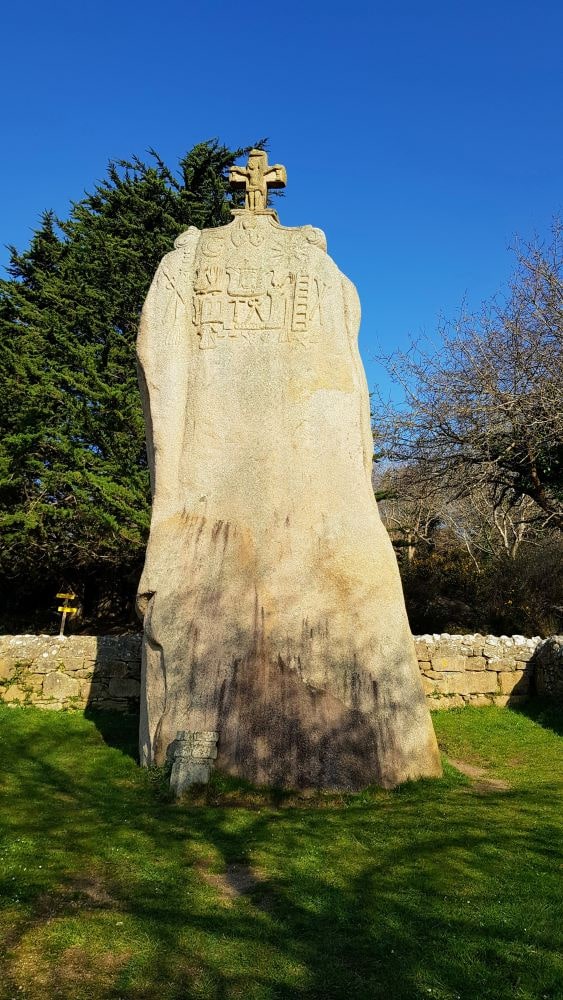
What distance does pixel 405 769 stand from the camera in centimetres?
689

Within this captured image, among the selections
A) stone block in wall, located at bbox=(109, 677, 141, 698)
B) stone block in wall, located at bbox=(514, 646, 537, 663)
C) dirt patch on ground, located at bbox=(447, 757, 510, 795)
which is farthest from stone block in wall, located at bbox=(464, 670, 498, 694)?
stone block in wall, located at bbox=(109, 677, 141, 698)

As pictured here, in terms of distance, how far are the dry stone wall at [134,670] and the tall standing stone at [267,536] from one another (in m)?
4.65

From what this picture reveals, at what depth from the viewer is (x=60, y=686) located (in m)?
11.9

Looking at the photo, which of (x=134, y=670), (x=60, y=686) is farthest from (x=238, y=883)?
(x=60, y=686)

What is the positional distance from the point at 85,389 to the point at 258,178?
10.6m

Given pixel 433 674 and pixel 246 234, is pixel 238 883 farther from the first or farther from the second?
pixel 433 674

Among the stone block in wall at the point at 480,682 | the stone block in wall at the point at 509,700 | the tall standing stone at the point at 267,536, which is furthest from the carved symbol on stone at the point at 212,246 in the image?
the stone block in wall at the point at 509,700

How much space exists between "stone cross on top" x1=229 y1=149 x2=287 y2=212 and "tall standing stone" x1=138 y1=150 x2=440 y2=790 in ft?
0.83

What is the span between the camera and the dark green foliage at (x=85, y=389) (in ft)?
58.1

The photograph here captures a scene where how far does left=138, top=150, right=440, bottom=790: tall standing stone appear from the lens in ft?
22.5

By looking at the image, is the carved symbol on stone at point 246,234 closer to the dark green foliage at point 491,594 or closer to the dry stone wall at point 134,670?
the dry stone wall at point 134,670

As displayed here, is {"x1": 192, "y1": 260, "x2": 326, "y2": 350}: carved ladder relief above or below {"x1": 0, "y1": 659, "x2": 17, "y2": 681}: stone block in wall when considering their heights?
above

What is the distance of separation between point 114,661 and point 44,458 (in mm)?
8318

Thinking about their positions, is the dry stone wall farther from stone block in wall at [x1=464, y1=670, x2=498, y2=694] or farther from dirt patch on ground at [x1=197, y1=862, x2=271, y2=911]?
dirt patch on ground at [x1=197, y1=862, x2=271, y2=911]
